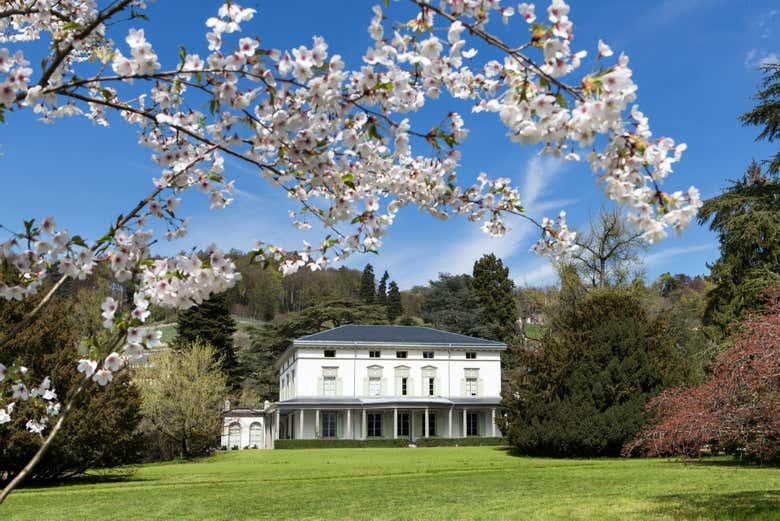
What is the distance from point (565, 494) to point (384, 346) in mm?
27802

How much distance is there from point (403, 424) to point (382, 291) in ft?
105

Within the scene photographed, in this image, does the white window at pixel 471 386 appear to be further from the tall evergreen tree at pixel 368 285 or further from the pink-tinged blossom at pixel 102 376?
the pink-tinged blossom at pixel 102 376

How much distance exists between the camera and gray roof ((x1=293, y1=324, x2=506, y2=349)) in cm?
3750

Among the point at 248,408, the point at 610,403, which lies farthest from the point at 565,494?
the point at 248,408

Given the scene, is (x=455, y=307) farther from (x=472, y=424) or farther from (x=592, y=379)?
(x=592, y=379)

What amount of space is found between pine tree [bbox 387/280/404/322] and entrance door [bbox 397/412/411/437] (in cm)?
2728

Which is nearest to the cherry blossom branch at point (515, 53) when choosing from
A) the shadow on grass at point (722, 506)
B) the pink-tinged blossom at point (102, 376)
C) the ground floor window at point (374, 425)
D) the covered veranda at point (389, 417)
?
the pink-tinged blossom at point (102, 376)

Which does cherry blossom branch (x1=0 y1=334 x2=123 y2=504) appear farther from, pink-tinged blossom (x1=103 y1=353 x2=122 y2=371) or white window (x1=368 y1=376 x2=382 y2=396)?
white window (x1=368 y1=376 x2=382 y2=396)

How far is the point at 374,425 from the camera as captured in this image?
37625 mm

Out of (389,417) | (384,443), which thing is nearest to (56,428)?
(384,443)

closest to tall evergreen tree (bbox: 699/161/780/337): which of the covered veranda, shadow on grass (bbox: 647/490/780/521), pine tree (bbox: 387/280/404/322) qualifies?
shadow on grass (bbox: 647/490/780/521)

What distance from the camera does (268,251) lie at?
12.3ft

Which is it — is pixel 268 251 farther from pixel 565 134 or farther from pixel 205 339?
pixel 205 339

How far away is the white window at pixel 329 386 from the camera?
37.2 m
